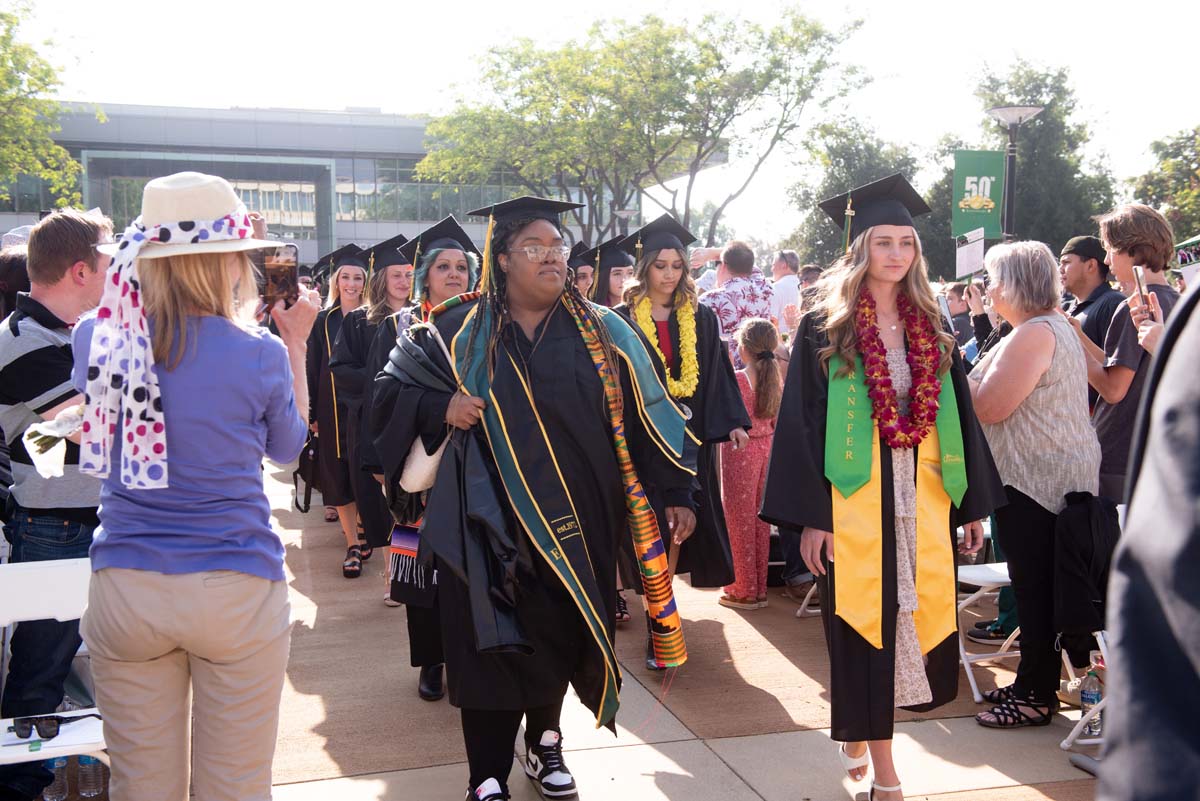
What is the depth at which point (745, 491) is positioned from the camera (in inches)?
271

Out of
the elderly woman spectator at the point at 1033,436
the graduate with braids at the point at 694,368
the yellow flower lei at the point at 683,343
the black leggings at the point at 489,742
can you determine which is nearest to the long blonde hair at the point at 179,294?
the black leggings at the point at 489,742

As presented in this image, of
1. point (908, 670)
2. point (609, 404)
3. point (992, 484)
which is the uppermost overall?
point (609, 404)

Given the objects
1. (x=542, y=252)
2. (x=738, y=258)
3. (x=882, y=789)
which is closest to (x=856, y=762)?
(x=882, y=789)

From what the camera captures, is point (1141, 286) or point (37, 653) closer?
point (37, 653)

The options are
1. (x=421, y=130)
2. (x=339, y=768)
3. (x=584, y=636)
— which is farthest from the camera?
(x=421, y=130)

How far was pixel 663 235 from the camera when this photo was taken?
6328mm

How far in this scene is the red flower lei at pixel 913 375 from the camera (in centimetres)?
382

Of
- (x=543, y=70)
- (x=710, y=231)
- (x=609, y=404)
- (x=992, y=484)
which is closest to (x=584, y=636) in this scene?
(x=609, y=404)

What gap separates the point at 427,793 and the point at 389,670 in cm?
153

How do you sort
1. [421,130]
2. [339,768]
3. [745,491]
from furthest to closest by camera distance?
[421,130] < [745,491] < [339,768]

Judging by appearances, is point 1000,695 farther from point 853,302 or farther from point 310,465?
point 310,465

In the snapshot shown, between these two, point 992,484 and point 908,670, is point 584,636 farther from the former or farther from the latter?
point 992,484

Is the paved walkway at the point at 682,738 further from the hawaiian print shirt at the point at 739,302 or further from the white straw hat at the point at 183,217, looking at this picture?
the hawaiian print shirt at the point at 739,302

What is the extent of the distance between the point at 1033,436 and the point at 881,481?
1.12 meters
